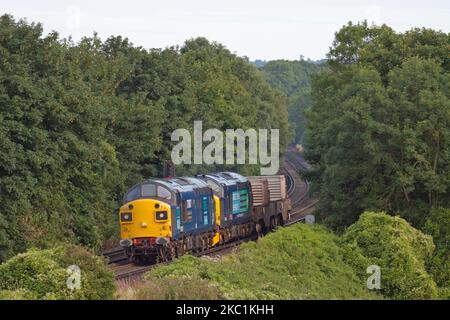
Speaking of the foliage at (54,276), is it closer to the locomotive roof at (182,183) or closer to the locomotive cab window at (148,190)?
the locomotive cab window at (148,190)

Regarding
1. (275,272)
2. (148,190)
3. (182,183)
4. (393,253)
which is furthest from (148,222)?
(275,272)

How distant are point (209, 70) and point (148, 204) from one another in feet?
166

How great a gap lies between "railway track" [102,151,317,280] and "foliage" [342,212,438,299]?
289 inches

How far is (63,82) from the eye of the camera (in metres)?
47.3

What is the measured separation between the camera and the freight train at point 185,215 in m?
39.2

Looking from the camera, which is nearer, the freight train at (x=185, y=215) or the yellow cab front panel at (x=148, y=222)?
the yellow cab front panel at (x=148, y=222)

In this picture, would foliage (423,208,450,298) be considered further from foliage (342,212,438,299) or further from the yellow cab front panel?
the yellow cab front panel

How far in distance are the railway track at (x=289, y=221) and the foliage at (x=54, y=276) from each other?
568cm

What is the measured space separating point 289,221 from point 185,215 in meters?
26.0

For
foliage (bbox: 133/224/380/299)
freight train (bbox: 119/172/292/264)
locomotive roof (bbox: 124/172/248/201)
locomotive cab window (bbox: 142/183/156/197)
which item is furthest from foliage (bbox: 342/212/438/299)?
locomotive cab window (bbox: 142/183/156/197)

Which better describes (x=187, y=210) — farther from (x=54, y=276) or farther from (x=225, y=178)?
(x=54, y=276)

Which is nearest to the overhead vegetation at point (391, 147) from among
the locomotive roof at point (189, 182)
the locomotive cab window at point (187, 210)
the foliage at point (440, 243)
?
the foliage at point (440, 243)

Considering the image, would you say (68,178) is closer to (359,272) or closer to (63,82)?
(63,82)

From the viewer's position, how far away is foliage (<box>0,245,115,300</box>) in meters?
20.6
